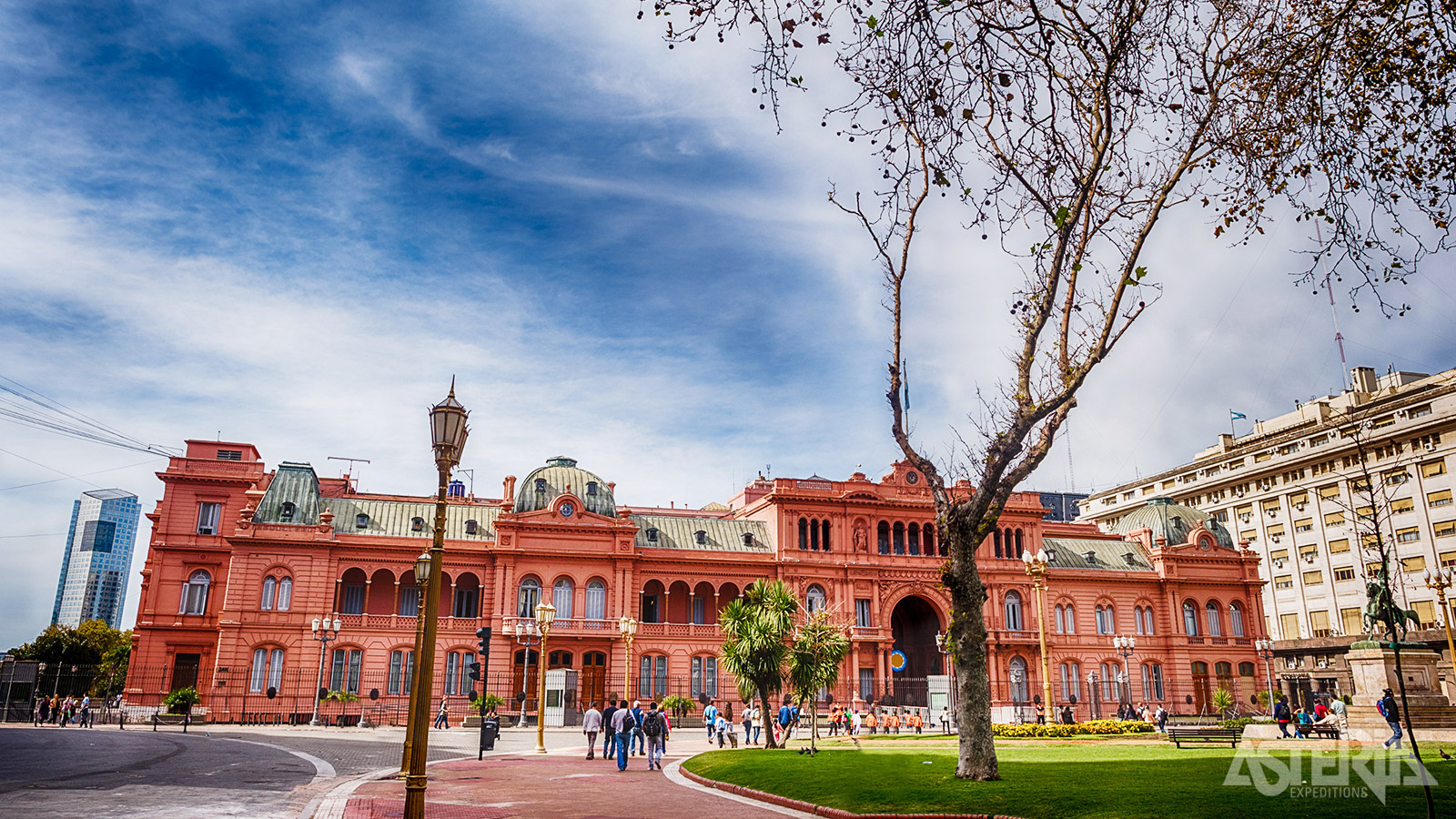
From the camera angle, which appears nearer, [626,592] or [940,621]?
[626,592]

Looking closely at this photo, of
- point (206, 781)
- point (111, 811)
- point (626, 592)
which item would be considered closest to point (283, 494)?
point (626, 592)

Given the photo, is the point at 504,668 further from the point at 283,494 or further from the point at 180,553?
Answer: the point at 180,553

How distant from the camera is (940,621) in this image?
57.5 meters

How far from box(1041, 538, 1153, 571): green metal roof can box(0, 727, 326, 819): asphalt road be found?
48214mm

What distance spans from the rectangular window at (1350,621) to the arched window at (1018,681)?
2991 cm

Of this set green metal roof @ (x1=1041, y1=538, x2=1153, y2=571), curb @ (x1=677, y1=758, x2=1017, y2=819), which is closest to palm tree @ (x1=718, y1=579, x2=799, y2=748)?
curb @ (x1=677, y1=758, x2=1017, y2=819)

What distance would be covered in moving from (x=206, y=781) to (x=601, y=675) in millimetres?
33644

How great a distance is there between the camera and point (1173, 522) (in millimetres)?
63844

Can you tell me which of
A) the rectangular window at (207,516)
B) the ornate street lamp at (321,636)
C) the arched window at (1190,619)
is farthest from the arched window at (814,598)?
the rectangular window at (207,516)

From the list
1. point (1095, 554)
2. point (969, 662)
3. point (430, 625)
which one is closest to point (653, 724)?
point (969, 662)

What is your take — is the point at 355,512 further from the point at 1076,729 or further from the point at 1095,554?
the point at 1095,554

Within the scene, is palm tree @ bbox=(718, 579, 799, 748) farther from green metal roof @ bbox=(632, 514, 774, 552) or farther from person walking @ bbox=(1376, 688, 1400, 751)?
green metal roof @ bbox=(632, 514, 774, 552)

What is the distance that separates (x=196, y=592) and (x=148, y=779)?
37.6m

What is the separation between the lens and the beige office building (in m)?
64.1
